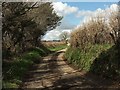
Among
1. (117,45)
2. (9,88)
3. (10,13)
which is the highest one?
(10,13)

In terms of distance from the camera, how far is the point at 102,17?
2839 cm

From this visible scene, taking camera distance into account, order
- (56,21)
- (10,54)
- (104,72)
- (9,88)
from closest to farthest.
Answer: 1. (9,88)
2. (104,72)
3. (10,54)
4. (56,21)

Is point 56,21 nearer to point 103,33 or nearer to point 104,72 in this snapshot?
point 103,33

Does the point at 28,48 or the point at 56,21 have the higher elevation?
the point at 56,21

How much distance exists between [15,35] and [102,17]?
1187 cm

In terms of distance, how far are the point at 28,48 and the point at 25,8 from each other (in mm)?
34030

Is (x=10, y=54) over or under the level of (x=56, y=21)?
under

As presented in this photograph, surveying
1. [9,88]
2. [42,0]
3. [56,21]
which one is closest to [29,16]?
[42,0]

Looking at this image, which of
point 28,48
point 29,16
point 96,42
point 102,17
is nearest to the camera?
point 102,17

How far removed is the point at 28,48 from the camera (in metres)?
57.1

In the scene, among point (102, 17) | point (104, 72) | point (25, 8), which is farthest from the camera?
point (102, 17)

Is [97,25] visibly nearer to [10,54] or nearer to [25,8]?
[25,8]

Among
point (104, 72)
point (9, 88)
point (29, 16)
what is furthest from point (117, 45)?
point (29, 16)

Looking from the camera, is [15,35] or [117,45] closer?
[117,45]
